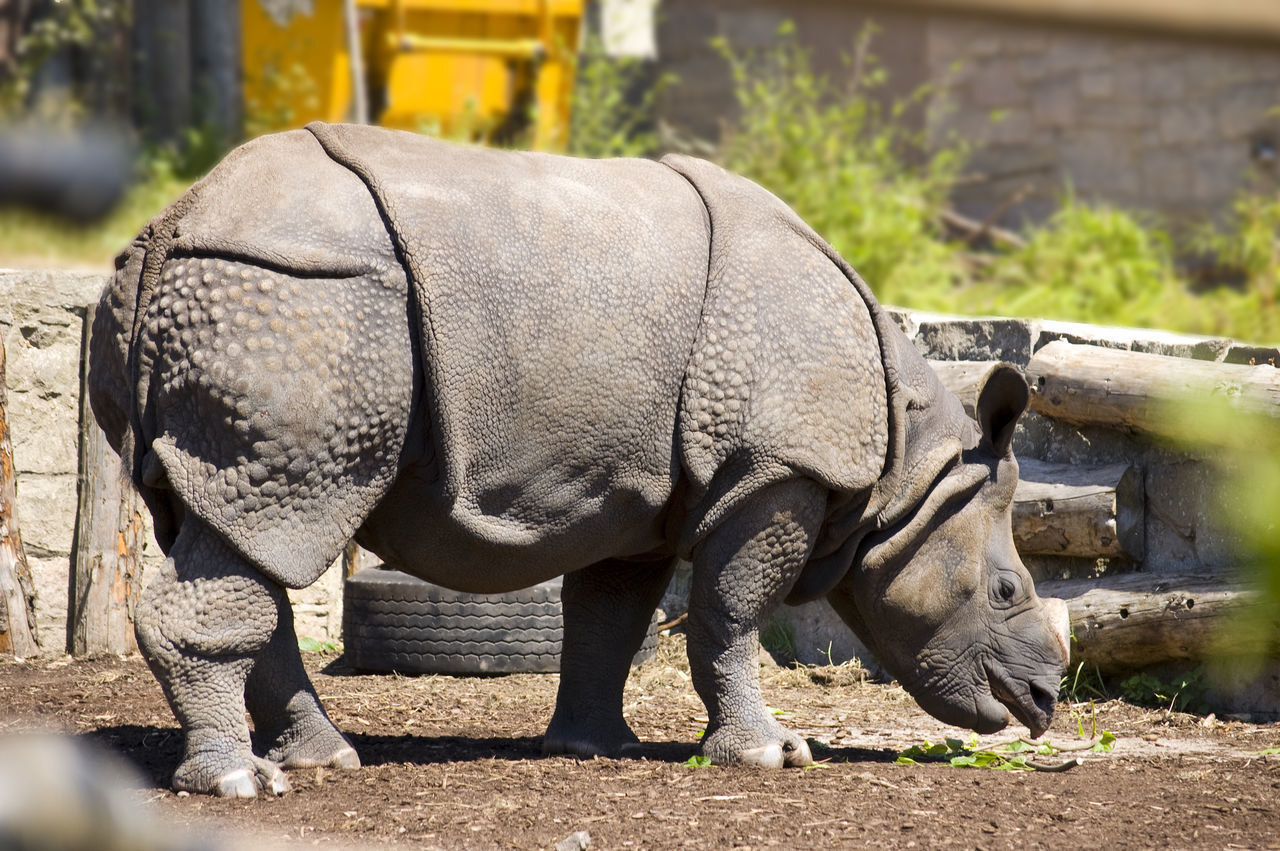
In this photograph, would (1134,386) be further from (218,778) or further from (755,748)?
(218,778)

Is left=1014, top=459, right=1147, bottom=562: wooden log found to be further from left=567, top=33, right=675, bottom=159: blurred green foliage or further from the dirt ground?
left=567, top=33, right=675, bottom=159: blurred green foliage

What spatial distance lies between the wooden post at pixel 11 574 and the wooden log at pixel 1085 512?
4.52 m

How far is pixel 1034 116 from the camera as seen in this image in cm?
1298

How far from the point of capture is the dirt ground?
3.64 meters

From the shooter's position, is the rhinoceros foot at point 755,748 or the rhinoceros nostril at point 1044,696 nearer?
the rhinoceros foot at point 755,748

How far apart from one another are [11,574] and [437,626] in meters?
1.97

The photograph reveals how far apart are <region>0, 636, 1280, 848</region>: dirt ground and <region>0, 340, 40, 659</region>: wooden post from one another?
22.5 inches

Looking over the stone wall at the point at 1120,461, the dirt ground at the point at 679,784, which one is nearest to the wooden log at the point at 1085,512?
the stone wall at the point at 1120,461

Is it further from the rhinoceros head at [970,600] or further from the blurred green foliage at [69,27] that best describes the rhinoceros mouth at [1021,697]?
the blurred green foliage at [69,27]

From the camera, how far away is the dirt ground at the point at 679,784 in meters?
3.64

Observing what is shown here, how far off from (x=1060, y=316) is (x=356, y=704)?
6.59 meters

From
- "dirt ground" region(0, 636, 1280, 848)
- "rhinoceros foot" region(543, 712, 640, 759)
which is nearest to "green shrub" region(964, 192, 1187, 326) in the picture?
"dirt ground" region(0, 636, 1280, 848)

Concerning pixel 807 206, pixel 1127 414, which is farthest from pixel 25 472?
pixel 807 206

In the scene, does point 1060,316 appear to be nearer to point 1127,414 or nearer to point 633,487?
point 1127,414
